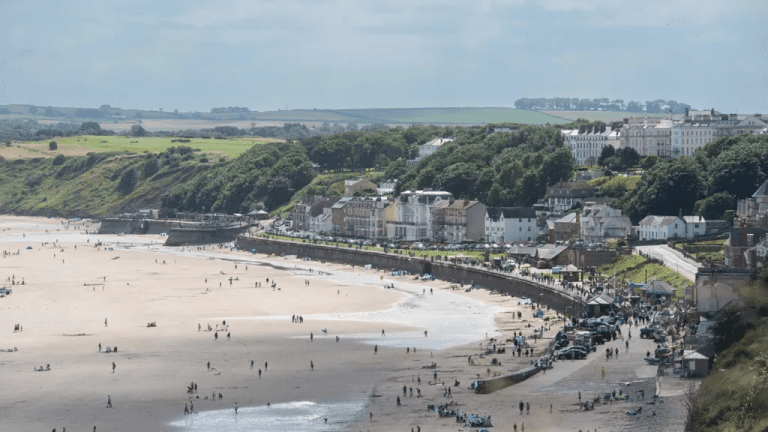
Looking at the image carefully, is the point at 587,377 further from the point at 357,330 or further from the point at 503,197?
the point at 503,197

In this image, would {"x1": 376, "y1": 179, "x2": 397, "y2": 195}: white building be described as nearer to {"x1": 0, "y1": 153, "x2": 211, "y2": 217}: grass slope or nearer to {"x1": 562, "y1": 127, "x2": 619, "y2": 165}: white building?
{"x1": 562, "y1": 127, "x2": 619, "y2": 165}: white building

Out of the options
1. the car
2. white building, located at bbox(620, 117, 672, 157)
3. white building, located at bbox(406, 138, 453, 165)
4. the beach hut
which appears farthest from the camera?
white building, located at bbox(406, 138, 453, 165)

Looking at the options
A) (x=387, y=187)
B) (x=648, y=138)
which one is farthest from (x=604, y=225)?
(x=387, y=187)

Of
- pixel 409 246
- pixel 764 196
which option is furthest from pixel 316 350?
pixel 409 246

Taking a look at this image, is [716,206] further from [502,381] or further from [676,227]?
[502,381]

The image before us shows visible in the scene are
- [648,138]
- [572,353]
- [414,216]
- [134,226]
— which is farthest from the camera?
[134,226]

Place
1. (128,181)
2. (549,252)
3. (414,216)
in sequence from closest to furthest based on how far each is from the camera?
1. (549,252)
2. (414,216)
3. (128,181)

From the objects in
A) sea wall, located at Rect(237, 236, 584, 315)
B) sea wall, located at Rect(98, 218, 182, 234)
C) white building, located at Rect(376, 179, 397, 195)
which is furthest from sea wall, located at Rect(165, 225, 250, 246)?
sea wall, located at Rect(98, 218, 182, 234)
